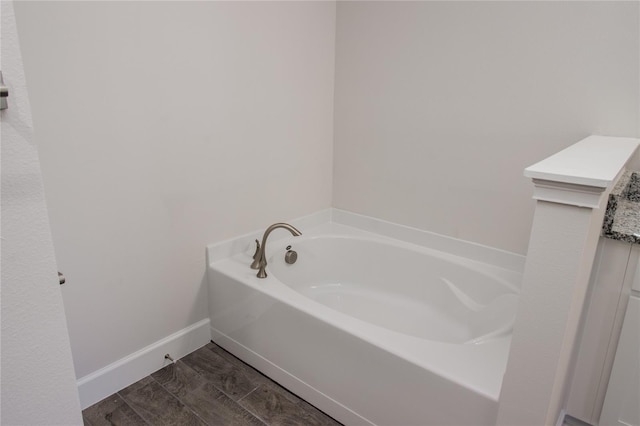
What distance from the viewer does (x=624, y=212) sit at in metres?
1.61

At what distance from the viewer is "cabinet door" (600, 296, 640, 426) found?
5.05ft

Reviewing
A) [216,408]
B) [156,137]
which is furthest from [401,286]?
[156,137]

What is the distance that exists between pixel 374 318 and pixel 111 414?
1.35 meters

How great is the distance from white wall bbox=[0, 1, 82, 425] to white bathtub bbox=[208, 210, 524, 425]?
1.08 m

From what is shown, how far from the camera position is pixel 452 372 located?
1450 mm

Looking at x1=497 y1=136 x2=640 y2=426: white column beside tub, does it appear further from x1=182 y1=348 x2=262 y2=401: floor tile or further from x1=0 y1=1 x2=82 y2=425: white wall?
x1=182 y1=348 x2=262 y2=401: floor tile

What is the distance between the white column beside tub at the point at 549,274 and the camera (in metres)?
1.02

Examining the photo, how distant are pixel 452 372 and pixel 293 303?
731 millimetres

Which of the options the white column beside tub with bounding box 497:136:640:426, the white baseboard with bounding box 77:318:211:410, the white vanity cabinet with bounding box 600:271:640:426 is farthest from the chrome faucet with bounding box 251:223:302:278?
the white vanity cabinet with bounding box 600:271:640:426

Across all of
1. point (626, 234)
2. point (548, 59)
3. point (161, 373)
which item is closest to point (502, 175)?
point (548, 59)

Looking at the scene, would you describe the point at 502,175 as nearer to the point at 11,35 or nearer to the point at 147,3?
the point at 147,3

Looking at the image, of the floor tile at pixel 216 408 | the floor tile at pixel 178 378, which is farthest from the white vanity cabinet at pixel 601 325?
the floor tile at pixel 178 378

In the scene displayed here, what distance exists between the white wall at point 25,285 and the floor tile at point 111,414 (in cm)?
108

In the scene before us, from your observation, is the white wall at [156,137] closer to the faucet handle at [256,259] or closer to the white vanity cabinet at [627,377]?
the faucet handle at [256,259]
